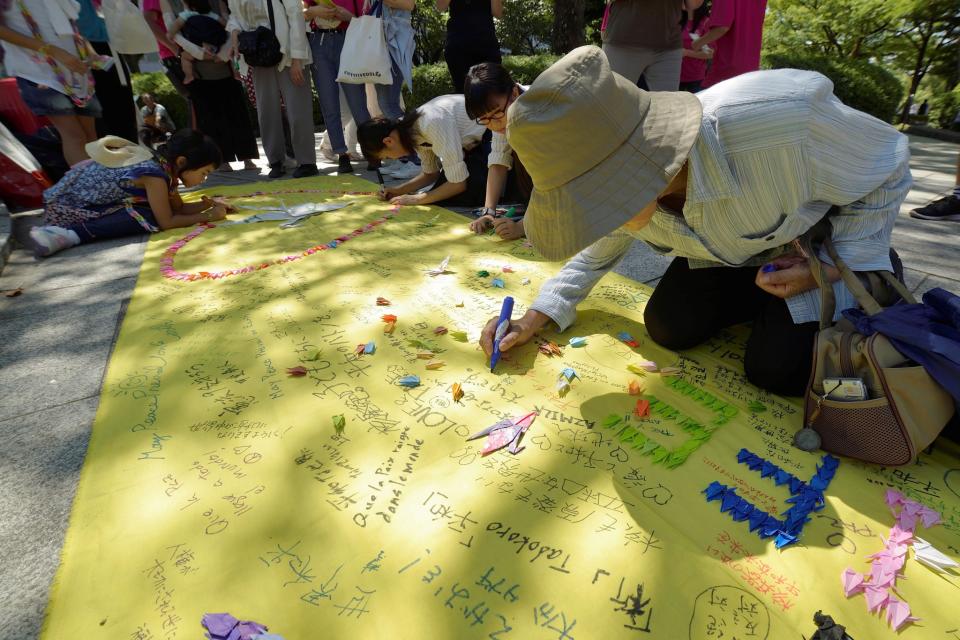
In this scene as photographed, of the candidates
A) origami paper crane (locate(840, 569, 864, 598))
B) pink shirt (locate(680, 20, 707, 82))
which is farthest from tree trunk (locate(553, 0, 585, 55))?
origami paper crane (locate(840, 569, 864, 598))

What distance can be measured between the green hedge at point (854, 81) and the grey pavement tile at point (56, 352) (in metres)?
11.0

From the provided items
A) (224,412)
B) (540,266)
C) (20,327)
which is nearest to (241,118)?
(20,327)

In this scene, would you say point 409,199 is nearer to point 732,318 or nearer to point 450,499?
point 732,318

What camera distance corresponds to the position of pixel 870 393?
132cm

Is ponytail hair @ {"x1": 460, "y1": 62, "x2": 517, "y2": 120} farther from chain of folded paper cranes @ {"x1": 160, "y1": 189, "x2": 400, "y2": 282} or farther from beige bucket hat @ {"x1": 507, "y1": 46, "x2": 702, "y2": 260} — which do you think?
beige bucket hat @ {"x1": 507, "y1": 46, "x2": 702, "y2": 260}

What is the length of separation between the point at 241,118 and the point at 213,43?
0.82m

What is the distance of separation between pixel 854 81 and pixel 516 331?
11315 mm

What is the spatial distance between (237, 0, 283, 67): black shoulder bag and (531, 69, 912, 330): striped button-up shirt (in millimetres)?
4598

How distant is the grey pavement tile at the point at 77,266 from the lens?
3.01 m

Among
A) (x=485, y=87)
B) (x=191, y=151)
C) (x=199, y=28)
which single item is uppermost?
(x=199, y=28)

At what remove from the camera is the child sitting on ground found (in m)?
4.89

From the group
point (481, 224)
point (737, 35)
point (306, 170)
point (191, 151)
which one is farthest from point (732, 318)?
point (306, 170)

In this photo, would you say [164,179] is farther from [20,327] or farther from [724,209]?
[724,209]

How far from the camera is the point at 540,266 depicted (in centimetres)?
281
